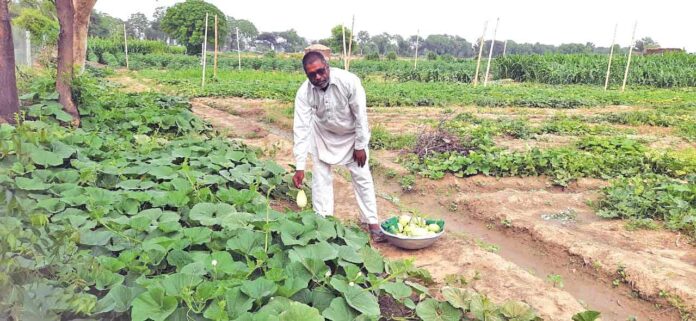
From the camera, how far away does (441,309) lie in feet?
8.37

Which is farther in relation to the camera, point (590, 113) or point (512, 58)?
point (512, 58)

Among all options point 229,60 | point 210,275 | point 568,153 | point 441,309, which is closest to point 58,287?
point 210,275

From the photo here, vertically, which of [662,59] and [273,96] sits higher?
[662,59]

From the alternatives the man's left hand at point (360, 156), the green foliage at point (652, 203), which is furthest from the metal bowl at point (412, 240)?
the green foliage at point (652, 203)

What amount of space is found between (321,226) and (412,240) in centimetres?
96

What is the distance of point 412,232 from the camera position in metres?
3.67

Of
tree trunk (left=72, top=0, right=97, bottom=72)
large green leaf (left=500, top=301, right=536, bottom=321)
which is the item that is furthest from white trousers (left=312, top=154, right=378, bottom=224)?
tree trunk (left=72, top=0, right=97, bottom=72)

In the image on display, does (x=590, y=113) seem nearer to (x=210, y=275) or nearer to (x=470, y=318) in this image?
(x=470, y=318)

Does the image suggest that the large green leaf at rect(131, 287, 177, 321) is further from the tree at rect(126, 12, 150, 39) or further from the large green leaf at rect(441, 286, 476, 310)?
the tree at rect(126, 12, 150, 39)

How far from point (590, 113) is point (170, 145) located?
9813mm

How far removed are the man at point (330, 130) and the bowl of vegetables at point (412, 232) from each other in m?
0.17

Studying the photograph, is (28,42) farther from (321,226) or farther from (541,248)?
(541,248)

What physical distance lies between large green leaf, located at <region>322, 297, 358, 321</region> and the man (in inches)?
57.5

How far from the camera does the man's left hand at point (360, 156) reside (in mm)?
3713
